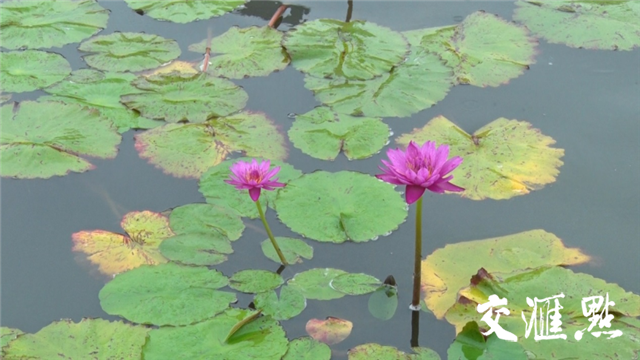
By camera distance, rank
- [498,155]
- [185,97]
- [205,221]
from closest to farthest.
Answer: [205,221] < [498,155] < [185,97]

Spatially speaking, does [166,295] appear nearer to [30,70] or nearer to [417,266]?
[417,266]

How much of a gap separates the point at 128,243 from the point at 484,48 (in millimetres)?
2050

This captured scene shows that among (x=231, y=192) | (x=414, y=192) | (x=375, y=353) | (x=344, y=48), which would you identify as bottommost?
(x=375, y=353)

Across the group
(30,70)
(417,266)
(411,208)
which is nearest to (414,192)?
(417,266)

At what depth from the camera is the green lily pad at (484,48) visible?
3.30 metres

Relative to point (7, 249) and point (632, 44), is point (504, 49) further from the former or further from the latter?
point (7, 249)

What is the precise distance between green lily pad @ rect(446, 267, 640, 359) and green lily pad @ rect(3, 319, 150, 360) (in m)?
1.01

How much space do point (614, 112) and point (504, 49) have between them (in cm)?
65

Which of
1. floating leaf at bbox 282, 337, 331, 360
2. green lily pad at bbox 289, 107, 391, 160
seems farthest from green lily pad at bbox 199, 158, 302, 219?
floating leaf at bbox 282, 337, 331, 360

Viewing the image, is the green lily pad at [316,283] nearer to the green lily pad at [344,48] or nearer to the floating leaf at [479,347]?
the floating leaf at [479,347]

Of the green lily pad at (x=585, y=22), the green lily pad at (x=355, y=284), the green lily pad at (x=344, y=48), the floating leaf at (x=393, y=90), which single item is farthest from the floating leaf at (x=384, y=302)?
the green lily pad at (x=585, y=22)

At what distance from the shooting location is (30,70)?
11.1 feet

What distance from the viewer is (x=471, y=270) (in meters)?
2.35

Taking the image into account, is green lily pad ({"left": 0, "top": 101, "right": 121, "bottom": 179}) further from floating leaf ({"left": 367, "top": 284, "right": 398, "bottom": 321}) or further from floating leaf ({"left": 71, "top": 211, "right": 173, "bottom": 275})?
floating leaf ({"left": 367, "top": 284, "right": 398, "bottom": 321})
